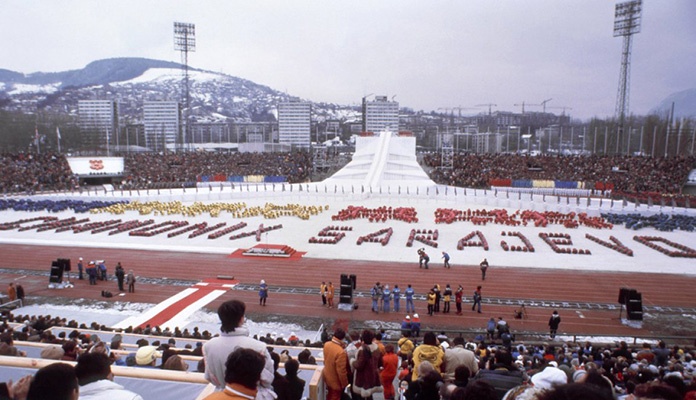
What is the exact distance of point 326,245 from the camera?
27.3 metres

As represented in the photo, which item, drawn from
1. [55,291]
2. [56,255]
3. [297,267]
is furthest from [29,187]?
[297,267]

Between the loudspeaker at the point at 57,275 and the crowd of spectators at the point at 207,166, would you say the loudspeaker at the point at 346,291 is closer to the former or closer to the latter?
the loudspeaker at the point at 57,275

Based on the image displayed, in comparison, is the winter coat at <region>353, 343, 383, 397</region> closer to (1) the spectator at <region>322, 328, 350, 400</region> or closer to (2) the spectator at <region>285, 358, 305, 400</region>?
(1) the spectator at <region>322, 328, 350, 400</region>

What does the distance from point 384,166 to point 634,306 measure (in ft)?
147

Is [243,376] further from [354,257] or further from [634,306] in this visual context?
[354,257]

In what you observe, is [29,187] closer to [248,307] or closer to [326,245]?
[326,245]

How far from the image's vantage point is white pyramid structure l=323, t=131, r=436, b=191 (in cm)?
5322

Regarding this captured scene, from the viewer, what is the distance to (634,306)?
50.8 ft

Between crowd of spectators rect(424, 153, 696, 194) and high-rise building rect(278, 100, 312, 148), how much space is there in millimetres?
132444

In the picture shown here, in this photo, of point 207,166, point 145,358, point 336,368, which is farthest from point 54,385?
point 207,166

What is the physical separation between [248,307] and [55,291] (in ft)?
28.4

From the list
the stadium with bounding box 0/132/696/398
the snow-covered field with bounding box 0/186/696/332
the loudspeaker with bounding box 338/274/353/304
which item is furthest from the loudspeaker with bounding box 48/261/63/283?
the loudspeaker with bounding box 338/274/353/304

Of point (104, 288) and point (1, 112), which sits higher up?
point (1, 112)

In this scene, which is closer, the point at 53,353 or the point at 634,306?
the point at 53,353
